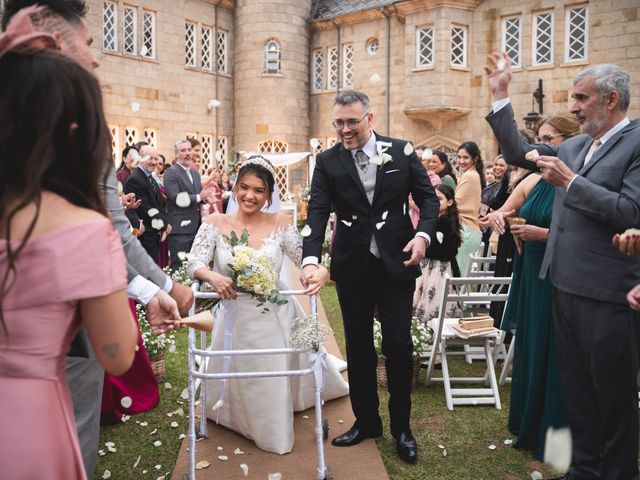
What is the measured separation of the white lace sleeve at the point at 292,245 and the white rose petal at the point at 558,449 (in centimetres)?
215

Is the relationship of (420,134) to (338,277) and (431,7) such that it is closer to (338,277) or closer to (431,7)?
(431,7)

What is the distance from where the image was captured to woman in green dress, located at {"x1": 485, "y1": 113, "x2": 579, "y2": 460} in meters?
4.14

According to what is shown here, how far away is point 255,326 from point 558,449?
226 cm

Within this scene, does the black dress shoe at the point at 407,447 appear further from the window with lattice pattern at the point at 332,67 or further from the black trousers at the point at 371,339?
the window with lattice pattern at the point at 332,67

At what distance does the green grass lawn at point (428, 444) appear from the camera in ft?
13.2

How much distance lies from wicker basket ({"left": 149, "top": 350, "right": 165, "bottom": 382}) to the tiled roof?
64.0ft

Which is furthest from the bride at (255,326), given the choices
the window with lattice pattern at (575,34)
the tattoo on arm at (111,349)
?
the window with lattice pattern at (575,34)

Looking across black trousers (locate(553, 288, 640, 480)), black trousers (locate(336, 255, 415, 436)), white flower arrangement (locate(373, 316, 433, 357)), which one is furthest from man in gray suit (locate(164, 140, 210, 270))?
black trousers (locate(553, 288, 640, 480))

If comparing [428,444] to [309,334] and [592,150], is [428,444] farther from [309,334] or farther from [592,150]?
[592,150]

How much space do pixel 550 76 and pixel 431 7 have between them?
15.7 feet

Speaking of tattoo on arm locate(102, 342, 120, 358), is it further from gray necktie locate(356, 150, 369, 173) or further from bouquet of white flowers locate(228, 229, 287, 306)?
gray necktie locate(356, 150, 369, 173)

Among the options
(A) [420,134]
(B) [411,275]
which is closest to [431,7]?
(A) [420,134]

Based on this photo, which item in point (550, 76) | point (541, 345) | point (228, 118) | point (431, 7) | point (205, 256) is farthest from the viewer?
point (228, 118)

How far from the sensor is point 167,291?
2.71 metres
